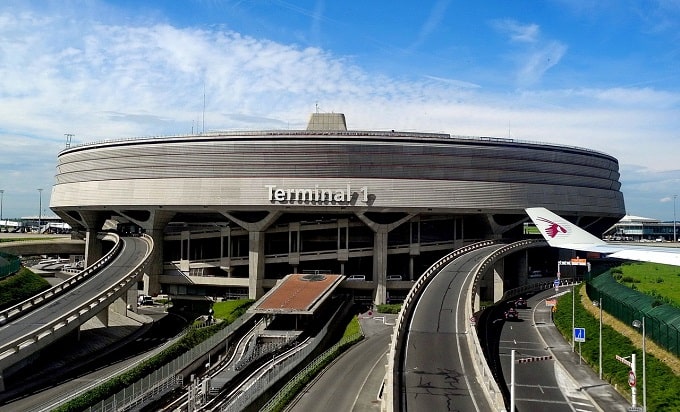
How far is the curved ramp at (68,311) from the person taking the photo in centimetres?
4525

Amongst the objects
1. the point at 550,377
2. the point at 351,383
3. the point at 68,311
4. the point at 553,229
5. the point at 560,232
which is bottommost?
the point at 351,383

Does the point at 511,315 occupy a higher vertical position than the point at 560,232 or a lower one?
lower

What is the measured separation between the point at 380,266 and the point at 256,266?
18.6 metres

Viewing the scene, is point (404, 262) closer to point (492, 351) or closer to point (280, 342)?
point (280, 342)

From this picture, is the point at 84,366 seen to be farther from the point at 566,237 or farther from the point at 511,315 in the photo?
the point at 511,315

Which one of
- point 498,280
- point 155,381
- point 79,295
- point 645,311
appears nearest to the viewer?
point 155,381

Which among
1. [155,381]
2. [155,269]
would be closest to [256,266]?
[155,269]

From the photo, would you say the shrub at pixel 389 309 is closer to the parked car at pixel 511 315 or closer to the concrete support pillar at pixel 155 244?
Result: the parked car at pixel 511 315

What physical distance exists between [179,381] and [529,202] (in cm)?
6398

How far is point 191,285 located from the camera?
90.9 m

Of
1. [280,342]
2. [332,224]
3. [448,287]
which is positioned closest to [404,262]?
[332,224]

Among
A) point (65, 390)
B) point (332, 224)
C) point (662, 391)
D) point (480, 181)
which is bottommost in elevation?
point (65, 390)

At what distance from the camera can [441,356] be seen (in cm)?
3866

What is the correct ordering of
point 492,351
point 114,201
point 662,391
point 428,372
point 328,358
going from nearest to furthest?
Answer: 1. point 662,391
2. point 428,372
3. point 492,351
4. point 328,358
5. point 114,201
